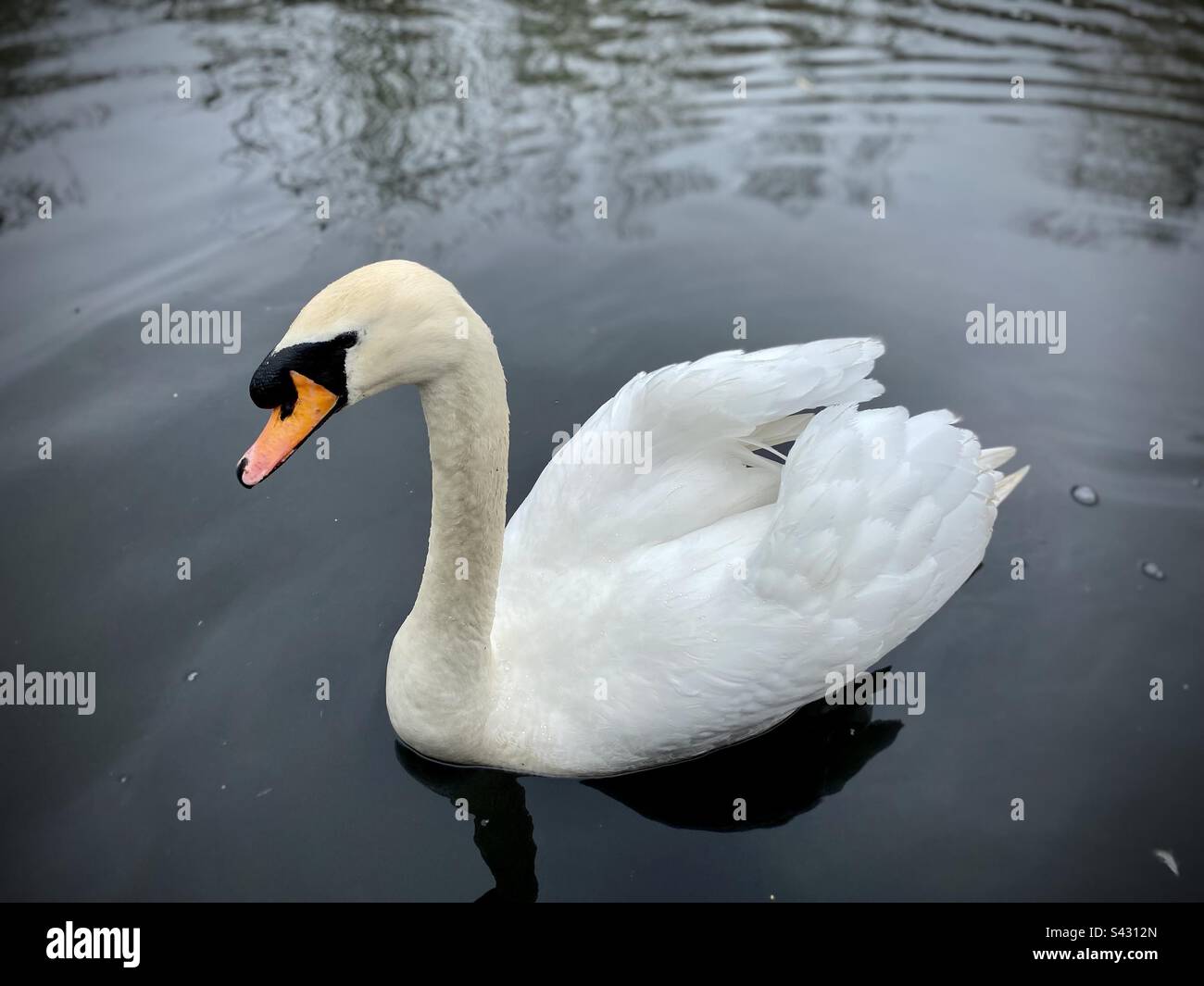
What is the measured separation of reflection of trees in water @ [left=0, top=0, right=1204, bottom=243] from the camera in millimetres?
8789

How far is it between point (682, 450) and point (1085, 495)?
110 inches

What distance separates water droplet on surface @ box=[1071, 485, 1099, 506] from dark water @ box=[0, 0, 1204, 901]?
0.04m

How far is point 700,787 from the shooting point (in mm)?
4766

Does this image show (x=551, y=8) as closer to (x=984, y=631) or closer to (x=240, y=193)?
(x=240, y=193)

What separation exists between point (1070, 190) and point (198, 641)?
25.0 ft

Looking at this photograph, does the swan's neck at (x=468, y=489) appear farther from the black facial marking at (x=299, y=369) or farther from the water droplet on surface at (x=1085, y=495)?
the water droplet on surface at (x=1085, y=495)

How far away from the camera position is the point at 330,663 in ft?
17.1

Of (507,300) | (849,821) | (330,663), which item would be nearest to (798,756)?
(849,821)

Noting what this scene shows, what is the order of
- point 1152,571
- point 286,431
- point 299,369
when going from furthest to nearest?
point 1152,571 → point 286,431 → point 299,369

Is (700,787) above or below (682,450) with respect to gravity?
below

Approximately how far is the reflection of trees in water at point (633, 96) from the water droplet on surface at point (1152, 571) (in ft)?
12.0

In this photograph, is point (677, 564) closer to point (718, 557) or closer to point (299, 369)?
point (718, 557)
